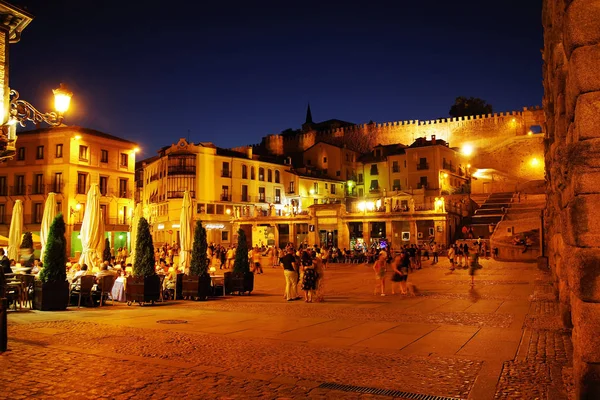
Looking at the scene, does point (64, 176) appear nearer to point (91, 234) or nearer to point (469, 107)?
point (91, 234)

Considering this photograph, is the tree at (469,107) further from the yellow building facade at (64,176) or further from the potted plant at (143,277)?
the potted plant at (143,277)

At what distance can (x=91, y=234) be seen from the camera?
56.2 feet

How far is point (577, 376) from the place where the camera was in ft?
15.4

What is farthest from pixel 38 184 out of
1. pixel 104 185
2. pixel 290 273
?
pixel 290 273

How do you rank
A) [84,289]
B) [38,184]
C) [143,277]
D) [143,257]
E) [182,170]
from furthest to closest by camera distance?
[182,170]
[38,184]
[143,257]
[143,277]
[84,289]

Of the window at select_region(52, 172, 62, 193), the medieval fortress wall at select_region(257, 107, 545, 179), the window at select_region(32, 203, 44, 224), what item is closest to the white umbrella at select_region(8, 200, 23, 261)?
the window at select_region(52, 172, 62, 193)

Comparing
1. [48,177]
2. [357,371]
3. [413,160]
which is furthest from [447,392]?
[413,160]

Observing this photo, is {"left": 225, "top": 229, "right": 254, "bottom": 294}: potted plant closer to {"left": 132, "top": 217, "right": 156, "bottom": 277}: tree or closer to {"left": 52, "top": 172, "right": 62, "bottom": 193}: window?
{"left": 132, "top": 217, "right": 156, "bottom": 277}: tree

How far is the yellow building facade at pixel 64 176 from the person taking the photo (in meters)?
42.8

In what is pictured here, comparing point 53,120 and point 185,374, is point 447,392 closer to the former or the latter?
point 185,374

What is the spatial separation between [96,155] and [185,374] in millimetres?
42612

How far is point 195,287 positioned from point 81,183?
3293 centimetres

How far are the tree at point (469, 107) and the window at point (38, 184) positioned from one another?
225 feet

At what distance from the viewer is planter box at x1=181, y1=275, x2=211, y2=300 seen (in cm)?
1507
